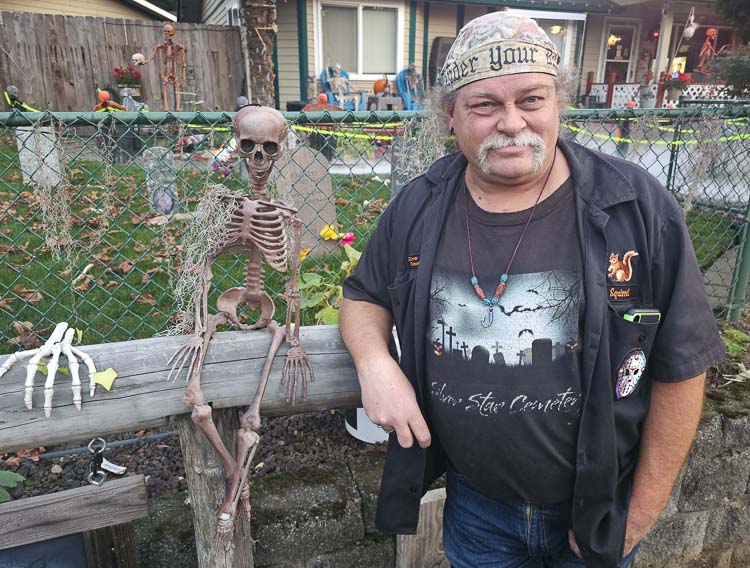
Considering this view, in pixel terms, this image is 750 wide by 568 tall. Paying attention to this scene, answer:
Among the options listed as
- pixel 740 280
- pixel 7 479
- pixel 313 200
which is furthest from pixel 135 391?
pixel 740 280

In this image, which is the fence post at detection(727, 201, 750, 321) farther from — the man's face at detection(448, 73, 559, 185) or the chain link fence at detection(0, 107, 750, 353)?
the man's face at detection(448, 73, 559, 185)

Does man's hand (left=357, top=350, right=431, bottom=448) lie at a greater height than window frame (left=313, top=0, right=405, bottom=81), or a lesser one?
lesser

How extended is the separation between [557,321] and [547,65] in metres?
0.65

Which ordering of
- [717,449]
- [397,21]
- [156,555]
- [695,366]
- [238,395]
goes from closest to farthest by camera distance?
[695,366] → [238,395] → [156,555] → [717,449] → [397,21]

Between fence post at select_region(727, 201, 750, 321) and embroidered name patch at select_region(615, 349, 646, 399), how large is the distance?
9.16ft

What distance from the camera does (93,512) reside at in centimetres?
184

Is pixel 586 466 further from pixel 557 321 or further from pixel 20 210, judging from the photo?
pixel 20 210

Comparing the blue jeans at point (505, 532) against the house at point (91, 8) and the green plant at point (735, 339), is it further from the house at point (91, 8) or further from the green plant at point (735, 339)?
the house at point (91, 8)

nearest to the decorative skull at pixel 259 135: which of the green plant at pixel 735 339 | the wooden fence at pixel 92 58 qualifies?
the green plant at pixel 735 339

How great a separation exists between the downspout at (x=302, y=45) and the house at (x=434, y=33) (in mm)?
19

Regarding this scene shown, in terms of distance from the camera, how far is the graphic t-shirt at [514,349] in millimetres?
1437

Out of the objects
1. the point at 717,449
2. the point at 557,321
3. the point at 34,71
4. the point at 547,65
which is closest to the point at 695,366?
the point at 557,321

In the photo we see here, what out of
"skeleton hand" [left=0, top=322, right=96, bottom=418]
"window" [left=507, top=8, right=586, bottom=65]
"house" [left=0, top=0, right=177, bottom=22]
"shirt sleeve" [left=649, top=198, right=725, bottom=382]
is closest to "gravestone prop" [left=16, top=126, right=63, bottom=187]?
"skeleton hand" [left=0, top=322, right=96, bottom=418]

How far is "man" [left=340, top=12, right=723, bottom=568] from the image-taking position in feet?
4.64
